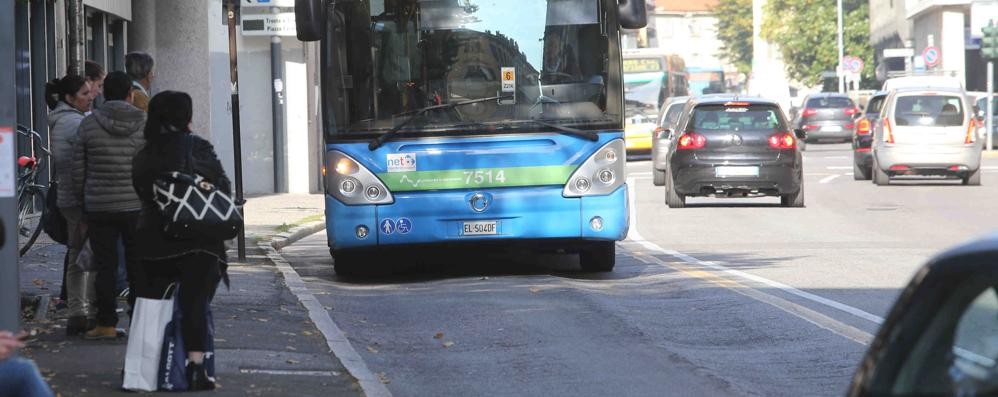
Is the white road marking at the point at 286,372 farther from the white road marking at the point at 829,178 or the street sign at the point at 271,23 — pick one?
the white road marking at the point at 829,178

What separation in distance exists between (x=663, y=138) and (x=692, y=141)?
22.2 feet

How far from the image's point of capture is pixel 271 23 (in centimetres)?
2453

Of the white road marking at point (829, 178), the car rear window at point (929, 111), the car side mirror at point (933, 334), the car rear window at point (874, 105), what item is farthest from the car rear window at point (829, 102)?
the car side mirror at point (933, 334)

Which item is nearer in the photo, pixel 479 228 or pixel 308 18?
pixel 308 18

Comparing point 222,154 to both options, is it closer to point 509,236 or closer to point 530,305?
point 509,236

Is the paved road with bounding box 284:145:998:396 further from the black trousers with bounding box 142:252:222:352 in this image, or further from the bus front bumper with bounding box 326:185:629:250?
the black trousers with bounding box 142:252:222:352

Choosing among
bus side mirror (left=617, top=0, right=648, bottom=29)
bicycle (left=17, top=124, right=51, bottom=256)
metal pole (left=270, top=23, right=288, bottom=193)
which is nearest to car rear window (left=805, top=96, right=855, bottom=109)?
metal pole (left=270, top=23, right=288, bottom=193)

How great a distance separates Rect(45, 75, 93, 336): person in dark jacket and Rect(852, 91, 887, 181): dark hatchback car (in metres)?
24.1

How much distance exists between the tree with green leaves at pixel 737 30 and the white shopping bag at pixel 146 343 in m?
130

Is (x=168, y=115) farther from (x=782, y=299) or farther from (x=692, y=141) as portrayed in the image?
(x=692, y=141)

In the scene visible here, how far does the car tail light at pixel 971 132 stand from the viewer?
29.8 m

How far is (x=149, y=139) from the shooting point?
8.20 meters

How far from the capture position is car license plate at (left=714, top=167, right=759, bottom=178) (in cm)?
2439

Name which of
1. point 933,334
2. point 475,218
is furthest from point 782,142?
point 933,334
